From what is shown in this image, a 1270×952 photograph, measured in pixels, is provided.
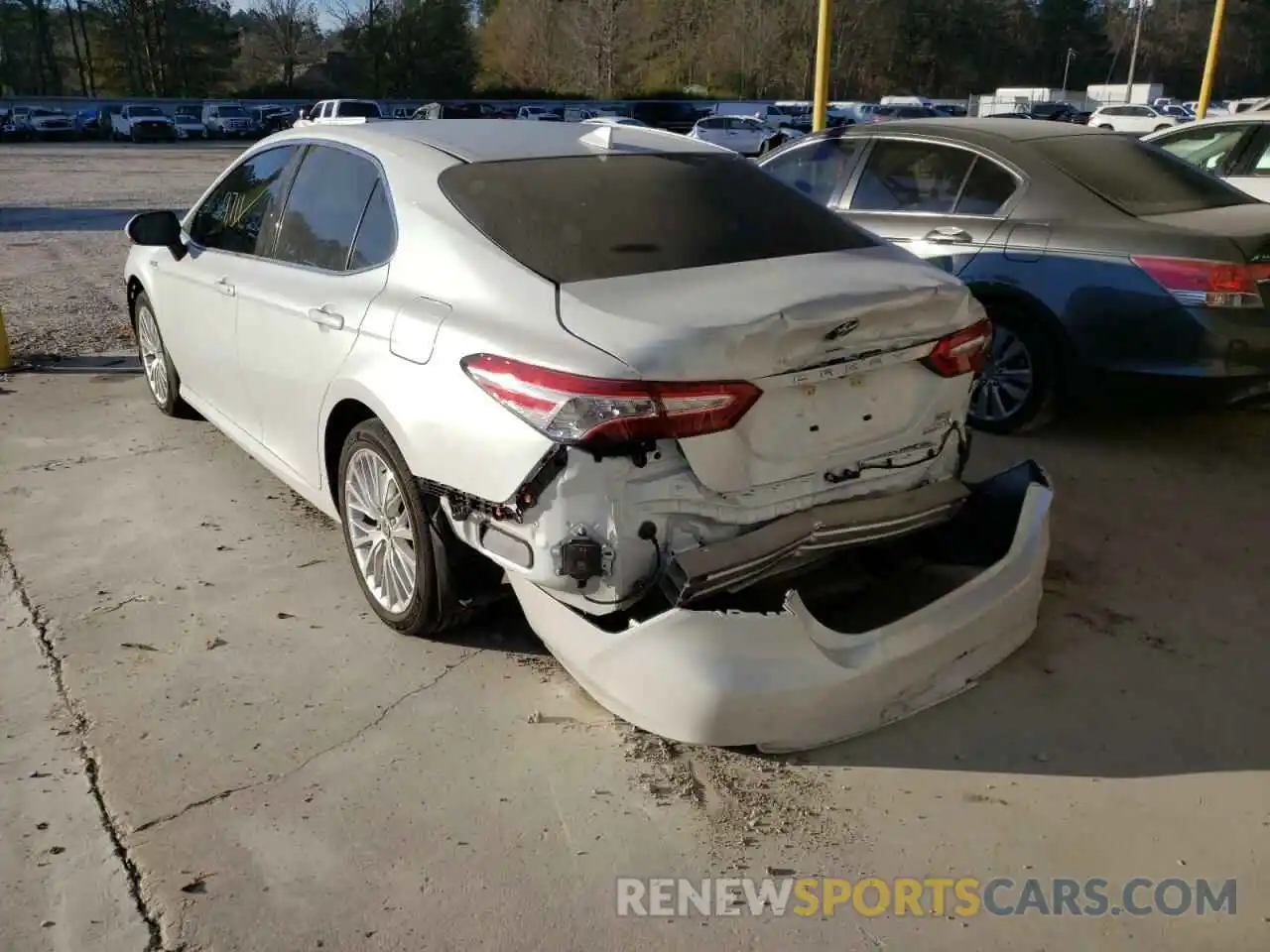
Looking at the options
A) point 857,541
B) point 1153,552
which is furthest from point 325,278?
point 1153,552

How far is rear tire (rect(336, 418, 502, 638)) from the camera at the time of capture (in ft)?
11.0

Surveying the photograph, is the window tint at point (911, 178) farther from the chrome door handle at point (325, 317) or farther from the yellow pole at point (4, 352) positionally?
the yellow pole at point (4, 352)

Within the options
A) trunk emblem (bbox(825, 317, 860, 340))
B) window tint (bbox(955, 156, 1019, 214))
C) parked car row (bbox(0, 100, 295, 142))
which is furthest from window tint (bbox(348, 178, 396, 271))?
parked car row (bbox(0, 100, 295, 142))

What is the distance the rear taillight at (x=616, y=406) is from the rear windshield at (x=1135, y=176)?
3.62 m

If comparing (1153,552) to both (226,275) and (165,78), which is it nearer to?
(226,275)

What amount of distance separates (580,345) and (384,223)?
117 centimetres

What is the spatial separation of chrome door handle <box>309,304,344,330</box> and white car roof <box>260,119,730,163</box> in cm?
61

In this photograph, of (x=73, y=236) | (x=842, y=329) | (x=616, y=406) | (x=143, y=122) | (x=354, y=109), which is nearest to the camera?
(x=616, y=406)

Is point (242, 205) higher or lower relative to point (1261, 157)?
higher

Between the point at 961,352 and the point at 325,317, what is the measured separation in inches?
83.6

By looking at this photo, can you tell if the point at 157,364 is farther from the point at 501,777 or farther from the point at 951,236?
the point at 951,236

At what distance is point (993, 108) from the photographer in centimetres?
5675

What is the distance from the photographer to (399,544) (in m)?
3.58

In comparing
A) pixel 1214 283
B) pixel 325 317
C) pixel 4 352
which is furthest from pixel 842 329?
pixel 4 352
